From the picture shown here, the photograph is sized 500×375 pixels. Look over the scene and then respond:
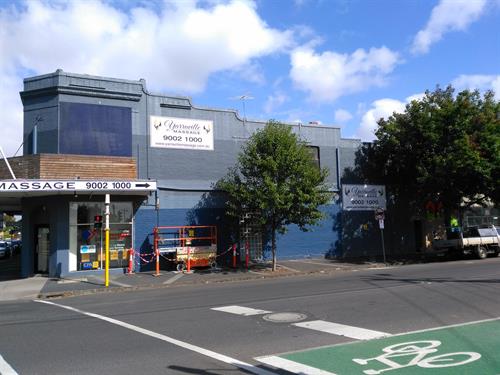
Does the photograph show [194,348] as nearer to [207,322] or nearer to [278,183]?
[207,322]

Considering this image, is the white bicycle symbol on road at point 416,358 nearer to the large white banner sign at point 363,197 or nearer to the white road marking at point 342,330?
the white road marking at point 342,330

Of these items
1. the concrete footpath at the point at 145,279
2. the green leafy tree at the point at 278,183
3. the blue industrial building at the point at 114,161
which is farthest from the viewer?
the blue industrial building at the point at 114,161

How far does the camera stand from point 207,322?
9.89m

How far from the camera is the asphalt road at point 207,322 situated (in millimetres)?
7066

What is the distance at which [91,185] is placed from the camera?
20234 millimetres

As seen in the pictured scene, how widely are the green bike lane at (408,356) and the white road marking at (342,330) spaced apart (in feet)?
0.94

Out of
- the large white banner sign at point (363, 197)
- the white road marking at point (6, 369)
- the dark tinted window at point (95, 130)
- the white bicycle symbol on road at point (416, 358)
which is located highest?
the dark tinted window at point (95, 130)

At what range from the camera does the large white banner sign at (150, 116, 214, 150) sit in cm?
2394

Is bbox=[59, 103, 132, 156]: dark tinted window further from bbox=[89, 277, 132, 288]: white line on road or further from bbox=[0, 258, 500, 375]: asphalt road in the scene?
bbox=[0, 258, 500, 375]: asphalt road

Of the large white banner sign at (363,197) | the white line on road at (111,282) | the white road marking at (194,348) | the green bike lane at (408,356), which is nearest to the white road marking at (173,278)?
the white line on road at (111,282)

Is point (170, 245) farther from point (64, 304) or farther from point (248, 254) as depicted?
point (64, 304)

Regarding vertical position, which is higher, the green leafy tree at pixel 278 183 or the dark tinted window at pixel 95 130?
the dark tinted window at pixel 95 130

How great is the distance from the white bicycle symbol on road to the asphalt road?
3.10 ft

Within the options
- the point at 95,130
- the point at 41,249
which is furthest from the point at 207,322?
the point at 41,249
